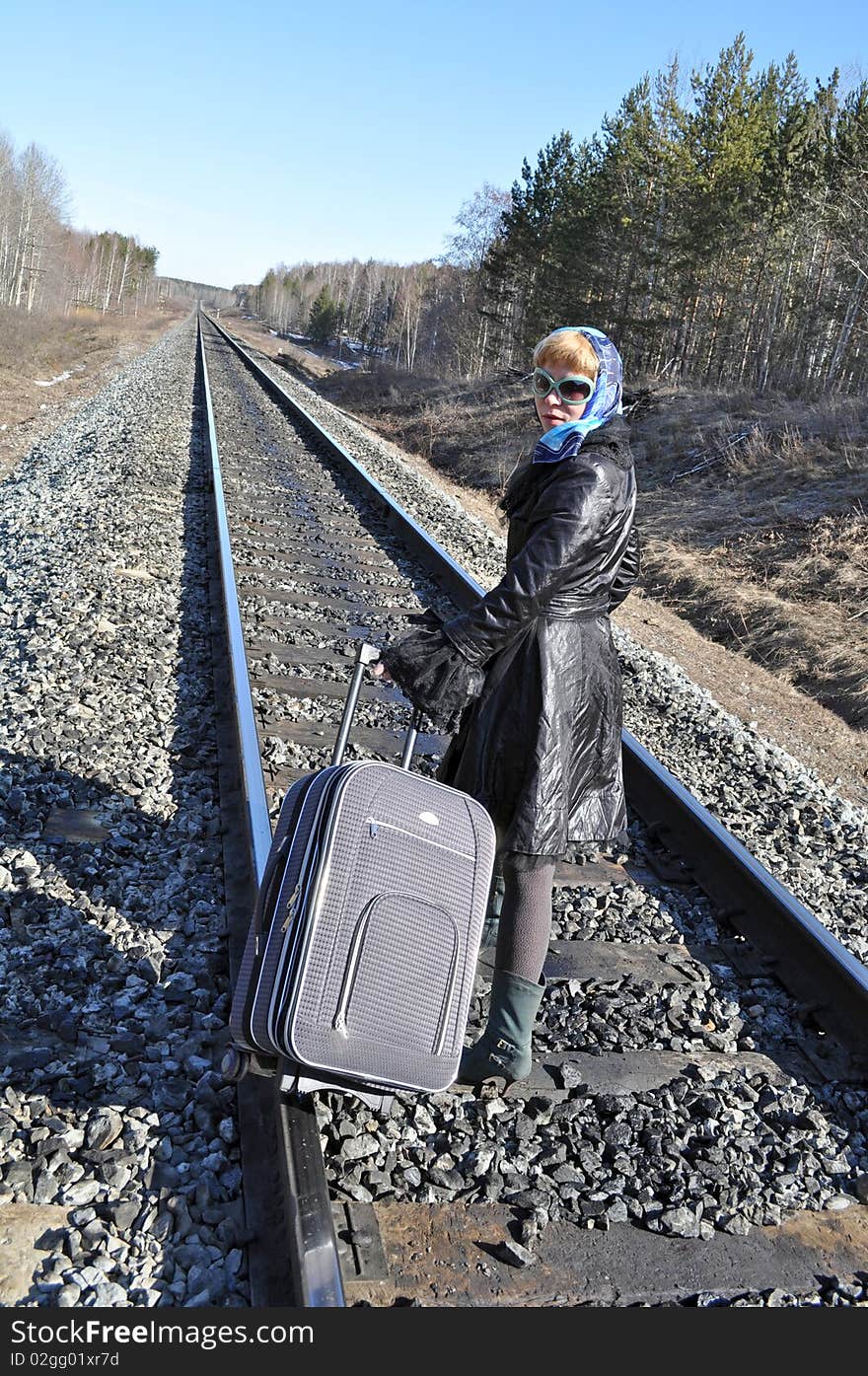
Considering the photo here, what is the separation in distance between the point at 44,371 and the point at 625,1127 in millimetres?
35186

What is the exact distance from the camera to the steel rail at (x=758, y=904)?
3.55 metres

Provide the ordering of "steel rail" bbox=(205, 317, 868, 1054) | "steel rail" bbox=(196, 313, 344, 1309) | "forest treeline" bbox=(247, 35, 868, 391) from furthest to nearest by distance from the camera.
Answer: "forest treeline" bbox=(247, 35, 868, 391) < "steel rail" bbox=(205, 317, 868, 1054) < "steel rail" bbox=(196, 313, 344, 1309)

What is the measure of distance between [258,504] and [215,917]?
792 centimetres

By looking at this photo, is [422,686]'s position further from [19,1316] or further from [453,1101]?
[19,1316]

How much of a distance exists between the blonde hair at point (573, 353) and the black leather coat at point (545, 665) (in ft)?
0.51

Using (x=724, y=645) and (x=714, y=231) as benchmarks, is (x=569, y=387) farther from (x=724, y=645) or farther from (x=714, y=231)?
(x=714, y=231)

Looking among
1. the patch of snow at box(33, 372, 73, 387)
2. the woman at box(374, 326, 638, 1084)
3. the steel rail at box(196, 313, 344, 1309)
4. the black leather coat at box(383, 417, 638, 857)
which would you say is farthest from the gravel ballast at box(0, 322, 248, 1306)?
the patch of snow at box(33, 372, 73, 387)

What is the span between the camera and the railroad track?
2.44 meters

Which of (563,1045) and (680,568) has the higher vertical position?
(680,568)

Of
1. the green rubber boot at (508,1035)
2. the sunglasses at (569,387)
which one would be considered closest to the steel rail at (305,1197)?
the green rubber boot at (508,1035)

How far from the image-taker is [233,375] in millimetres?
31672

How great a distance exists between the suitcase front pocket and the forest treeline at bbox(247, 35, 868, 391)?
925 inches

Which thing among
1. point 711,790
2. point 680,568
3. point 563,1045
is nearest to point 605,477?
point 563,1045

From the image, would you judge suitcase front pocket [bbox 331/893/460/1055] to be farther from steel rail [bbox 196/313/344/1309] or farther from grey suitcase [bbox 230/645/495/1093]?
steel rail [bbox 196/313/344/1309]
